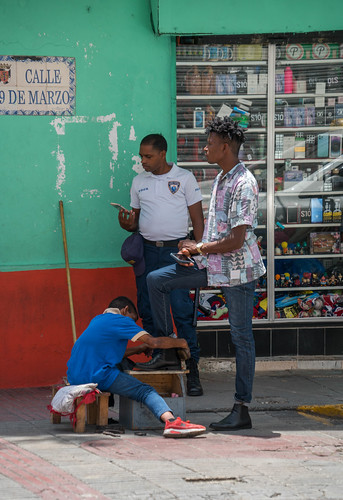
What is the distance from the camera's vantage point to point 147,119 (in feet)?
27.0

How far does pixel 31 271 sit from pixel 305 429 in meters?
2.87

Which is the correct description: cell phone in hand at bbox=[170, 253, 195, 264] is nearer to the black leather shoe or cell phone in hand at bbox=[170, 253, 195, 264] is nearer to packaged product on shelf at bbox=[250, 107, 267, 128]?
the black leather shoe

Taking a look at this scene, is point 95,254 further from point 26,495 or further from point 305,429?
point 26,495

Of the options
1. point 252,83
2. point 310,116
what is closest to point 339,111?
point 310,116

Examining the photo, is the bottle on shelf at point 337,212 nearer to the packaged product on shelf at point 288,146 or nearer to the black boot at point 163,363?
the packaged product on shelf at point 288,146

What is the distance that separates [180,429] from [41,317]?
7.75ft

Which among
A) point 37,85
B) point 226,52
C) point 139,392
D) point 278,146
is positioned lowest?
point 139,392

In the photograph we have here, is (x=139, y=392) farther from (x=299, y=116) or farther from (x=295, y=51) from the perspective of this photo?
(x=295, y=51)

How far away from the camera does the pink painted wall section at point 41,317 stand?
791 cm

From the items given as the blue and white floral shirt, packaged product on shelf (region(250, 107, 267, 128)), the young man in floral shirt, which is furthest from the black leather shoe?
packaged product on shelf (region(250, 107, 267, 128))

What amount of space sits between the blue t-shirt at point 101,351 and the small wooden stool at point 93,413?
9 cm

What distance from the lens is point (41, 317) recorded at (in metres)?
8.00

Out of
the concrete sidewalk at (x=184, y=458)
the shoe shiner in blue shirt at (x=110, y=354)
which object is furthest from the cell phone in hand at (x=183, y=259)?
the concrete sidewalk at (x=184, y=458)

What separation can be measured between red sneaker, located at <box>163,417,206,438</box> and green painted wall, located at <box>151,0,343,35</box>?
3.71 meters
